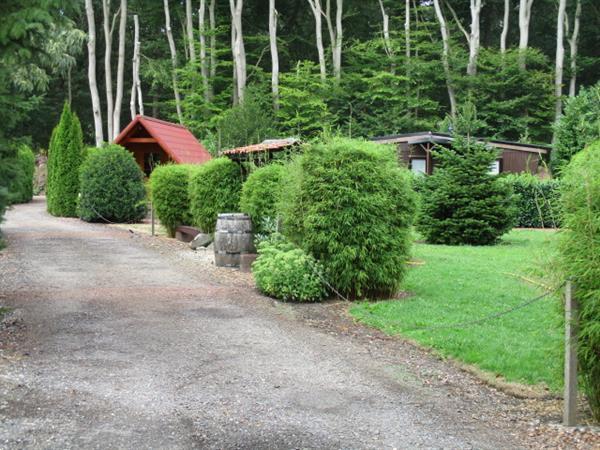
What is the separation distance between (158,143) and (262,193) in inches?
596

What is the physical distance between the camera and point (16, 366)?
6.08 m

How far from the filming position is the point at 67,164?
25.3 m

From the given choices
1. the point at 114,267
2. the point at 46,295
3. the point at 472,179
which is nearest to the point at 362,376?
the point at 46,295

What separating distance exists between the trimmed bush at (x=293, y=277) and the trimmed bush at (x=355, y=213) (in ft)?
0.50

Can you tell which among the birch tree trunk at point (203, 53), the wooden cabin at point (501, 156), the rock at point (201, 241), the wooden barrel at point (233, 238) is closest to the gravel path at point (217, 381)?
the wooden barrel at point (233, 238)

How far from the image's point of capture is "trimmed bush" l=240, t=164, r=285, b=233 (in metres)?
12.2

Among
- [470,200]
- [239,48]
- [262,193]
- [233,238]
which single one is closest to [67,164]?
[233,238]

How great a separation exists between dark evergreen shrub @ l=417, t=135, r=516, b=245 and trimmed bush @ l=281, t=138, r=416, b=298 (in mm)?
7091

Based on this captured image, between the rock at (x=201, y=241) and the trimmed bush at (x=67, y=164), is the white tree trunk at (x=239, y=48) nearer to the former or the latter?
the trimmed bush at (x=67, y=164)

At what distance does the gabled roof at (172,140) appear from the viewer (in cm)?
2495

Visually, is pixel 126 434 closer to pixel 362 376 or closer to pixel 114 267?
pixel 362 376

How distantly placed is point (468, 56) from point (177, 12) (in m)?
17.6

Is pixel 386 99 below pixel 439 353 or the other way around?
the other way around

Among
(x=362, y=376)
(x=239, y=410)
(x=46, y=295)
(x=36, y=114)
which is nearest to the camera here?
(x=239, y=410)
